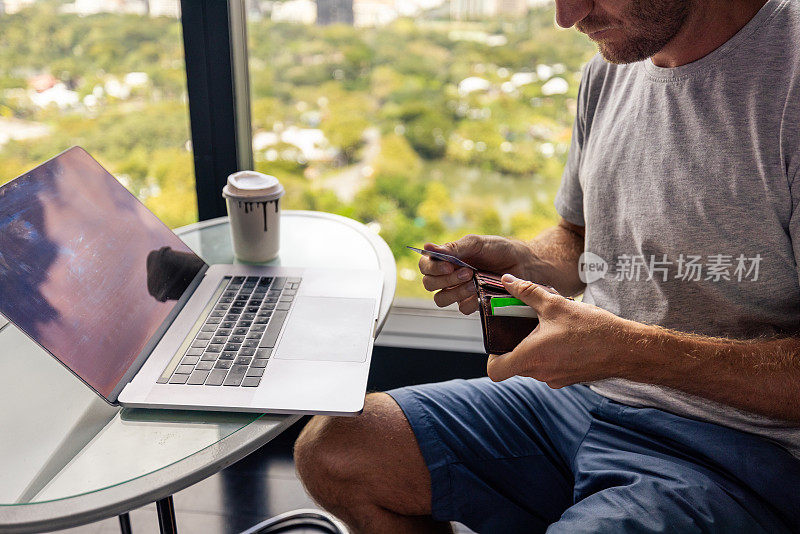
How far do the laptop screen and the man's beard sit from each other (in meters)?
0.78

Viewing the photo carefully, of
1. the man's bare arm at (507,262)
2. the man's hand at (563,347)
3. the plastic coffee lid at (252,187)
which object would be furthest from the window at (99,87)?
the man's hand at (563,347)

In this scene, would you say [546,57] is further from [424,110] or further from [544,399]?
[544,399]

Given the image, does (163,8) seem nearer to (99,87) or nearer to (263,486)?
(99,87)

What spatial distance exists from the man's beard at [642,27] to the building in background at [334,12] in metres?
0.79

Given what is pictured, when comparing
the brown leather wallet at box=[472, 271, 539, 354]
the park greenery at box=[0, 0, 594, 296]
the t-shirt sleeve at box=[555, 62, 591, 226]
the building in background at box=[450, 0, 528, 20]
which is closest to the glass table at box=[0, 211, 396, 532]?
the brown leather wallet at box=[472, 271, 539, 354]

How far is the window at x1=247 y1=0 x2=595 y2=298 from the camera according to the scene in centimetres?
169

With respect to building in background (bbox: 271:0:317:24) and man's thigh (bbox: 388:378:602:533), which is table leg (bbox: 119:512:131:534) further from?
building in background (bbox: 271:0:317:24)

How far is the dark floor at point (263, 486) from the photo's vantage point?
1598mm

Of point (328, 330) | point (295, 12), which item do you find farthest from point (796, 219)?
point (295, 12)

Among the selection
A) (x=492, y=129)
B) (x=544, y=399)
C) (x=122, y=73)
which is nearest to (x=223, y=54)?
(x=122, y=73)

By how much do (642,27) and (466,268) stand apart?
18.3 inches

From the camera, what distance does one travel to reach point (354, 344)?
2.96 ft

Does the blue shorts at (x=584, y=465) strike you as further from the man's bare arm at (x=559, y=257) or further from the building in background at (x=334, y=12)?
the building in background at (x=334, y=12)

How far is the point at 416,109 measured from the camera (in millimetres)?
1785
